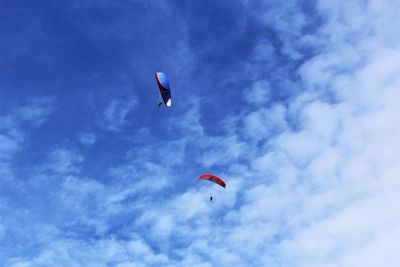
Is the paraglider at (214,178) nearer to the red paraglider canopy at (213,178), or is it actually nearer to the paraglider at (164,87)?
the red paraglider canopy at (213,178)

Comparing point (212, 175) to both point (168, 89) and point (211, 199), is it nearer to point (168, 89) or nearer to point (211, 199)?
point (211, 199)

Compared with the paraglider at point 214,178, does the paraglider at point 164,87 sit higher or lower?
higher

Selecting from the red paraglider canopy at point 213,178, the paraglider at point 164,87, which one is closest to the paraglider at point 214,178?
the red paraglider canopy at point 213,178

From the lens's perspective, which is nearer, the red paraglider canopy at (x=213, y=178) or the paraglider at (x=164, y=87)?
the paraglider at (x=164, y=87)

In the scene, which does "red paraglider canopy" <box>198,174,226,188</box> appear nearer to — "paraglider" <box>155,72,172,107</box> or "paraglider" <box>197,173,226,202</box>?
"paraglider" <box>197,173,226,202</box>

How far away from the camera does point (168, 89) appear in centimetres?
8688

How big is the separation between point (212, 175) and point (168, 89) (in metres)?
12.9

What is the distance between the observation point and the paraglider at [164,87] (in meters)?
85.7

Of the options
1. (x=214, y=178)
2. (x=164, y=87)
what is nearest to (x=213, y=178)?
(x=214, y=178)

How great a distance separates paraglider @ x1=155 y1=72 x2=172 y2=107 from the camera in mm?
85688

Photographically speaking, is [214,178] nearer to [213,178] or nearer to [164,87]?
[213,178]

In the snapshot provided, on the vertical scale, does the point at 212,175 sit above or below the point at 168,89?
below

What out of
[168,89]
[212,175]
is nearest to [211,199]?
[212,175]

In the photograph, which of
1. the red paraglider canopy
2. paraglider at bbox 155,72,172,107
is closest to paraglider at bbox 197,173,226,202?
the red paraglider canopy
